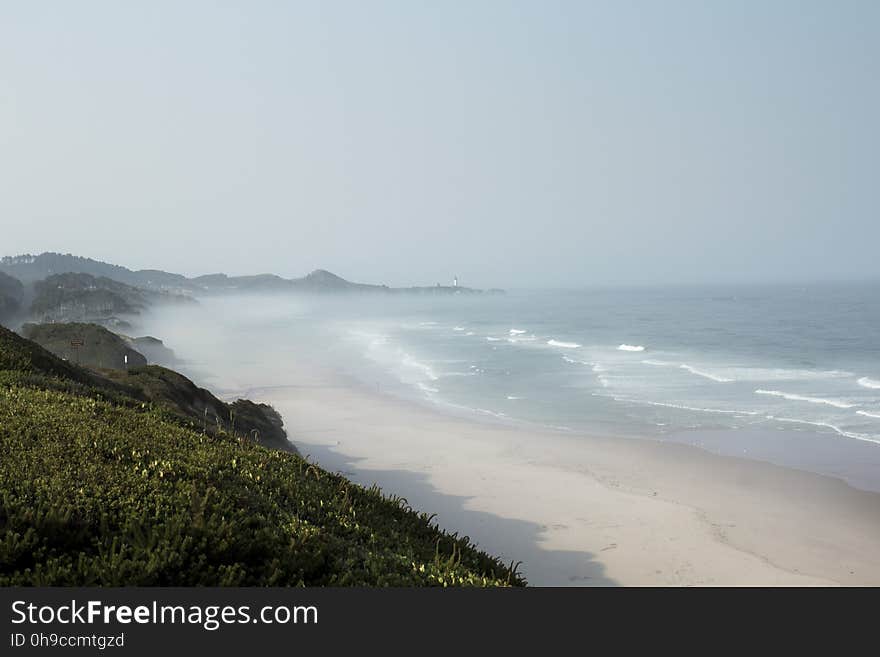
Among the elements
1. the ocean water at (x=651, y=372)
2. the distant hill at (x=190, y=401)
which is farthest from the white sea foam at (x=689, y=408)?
the distant hill at (x=190, y=401)

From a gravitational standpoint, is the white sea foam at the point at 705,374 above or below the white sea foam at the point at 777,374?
below

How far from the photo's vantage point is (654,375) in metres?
49.3

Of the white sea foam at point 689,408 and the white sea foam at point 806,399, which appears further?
the white sea foam at point 806,399

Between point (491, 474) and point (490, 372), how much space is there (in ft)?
92.9

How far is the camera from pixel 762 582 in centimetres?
1540

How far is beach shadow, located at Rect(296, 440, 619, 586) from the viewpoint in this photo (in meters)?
15.4

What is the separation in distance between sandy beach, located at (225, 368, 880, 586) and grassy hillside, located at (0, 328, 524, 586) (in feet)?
26.1

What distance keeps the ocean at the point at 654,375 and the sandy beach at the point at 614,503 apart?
330cm

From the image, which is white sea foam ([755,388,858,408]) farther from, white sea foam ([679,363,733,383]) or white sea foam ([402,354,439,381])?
white sea foam ([402,354,439,381])

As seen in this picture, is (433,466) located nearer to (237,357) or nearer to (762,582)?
(762,582)

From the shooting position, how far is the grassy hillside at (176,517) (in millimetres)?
5297

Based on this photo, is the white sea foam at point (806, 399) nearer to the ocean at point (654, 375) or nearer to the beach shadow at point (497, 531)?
the ocean at point (654, 375)

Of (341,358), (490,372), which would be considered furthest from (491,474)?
(341,358)

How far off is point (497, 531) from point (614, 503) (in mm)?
5005
